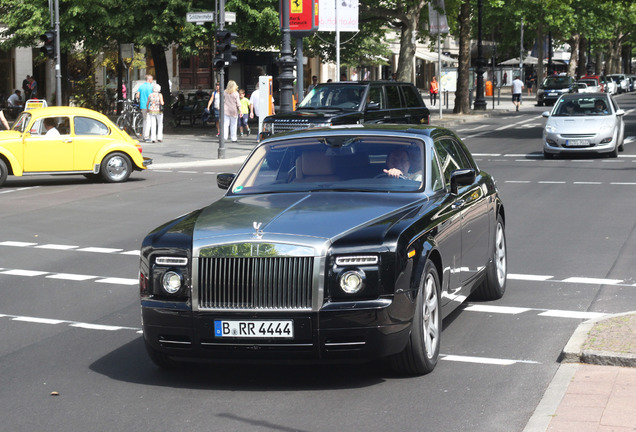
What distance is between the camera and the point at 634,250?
12406mm

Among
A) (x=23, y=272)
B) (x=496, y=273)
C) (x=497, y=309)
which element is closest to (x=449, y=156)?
(x=496, y=273)

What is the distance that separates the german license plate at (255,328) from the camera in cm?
643

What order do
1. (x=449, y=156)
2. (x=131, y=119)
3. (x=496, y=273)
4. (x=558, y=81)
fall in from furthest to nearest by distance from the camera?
(x=558, y=81), (x=131, y=119), (x=496, y=273), (x=449, y=156)

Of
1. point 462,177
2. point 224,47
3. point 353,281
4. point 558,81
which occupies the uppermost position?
point 224,47

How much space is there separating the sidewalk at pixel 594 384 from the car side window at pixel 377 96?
18.6 meters

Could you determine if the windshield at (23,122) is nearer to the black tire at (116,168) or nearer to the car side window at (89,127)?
the car side window at (89,127)

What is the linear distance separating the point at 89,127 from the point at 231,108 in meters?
11.4

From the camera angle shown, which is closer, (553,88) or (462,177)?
(462,177)

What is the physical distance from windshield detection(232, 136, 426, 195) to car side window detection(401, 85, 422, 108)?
1962 centimetres

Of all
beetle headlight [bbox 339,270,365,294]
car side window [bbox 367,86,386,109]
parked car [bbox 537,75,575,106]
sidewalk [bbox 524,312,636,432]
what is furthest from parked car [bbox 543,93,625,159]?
parked car [bbox 537,75,575,106]

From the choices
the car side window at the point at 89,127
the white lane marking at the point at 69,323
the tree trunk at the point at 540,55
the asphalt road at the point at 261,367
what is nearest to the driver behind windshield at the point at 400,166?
the asphalt road at the point at 261,367

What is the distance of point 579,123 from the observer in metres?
26.7

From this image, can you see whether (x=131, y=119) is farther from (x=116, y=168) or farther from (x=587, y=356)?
(x=587, y=356)

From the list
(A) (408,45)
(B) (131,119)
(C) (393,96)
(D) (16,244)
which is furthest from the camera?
(A) (408,45)
